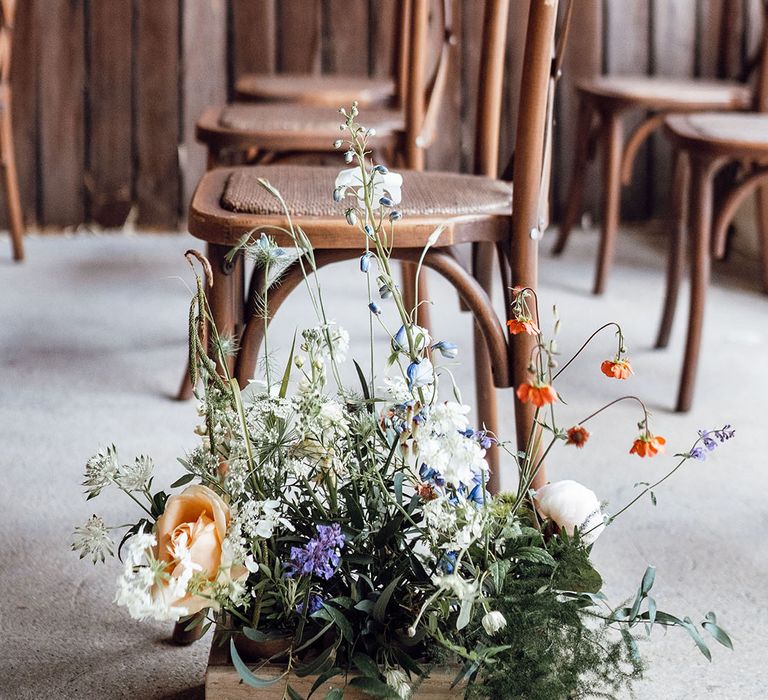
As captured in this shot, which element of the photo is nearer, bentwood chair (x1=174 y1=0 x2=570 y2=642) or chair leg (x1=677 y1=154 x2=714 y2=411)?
bentwood chair (x1=174 y1=0 x2=570 y2=642)

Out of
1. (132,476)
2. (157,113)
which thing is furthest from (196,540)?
(157,113)

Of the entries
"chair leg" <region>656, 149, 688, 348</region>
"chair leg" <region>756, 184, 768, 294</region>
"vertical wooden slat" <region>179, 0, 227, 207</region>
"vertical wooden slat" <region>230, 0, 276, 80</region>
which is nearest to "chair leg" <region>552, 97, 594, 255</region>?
"chair leg" <region>756, 184, 768, 294</region>

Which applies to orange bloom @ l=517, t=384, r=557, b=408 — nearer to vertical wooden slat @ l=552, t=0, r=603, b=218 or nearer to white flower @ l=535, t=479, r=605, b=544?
white flower @ l=535, t=479, r=605, b=544

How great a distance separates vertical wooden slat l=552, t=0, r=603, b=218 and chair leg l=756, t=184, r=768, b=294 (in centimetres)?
69

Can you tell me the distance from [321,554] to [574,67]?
270 centimetres

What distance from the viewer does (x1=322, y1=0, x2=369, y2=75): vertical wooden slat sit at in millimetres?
3271

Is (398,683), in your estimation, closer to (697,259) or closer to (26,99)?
(697,259)

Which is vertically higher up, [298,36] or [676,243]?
[298,36]

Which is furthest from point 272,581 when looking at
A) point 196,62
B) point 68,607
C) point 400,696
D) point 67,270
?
point 196,62

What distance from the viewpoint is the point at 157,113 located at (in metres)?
3.28

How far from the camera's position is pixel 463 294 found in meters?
1.29

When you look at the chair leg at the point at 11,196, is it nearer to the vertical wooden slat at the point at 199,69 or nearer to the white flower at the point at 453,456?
the vertical wooden slat at the point at 199,69

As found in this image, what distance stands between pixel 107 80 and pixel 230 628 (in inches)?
100

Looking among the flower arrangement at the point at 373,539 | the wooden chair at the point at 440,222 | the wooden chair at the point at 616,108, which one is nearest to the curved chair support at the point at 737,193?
the wooden chair at the point at 616,108
